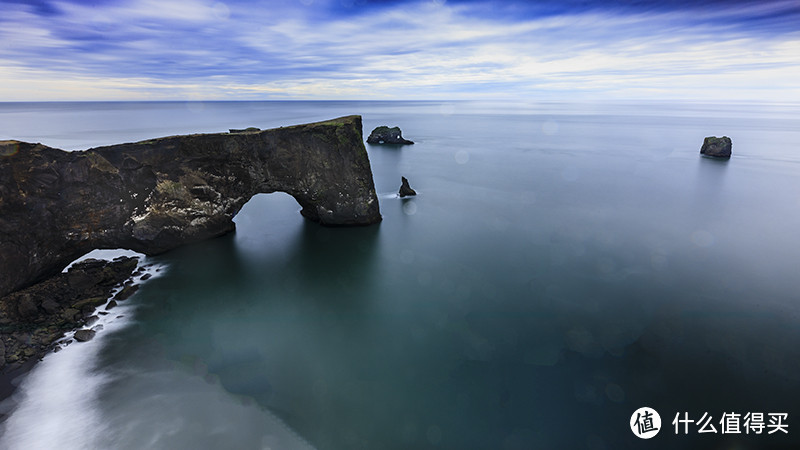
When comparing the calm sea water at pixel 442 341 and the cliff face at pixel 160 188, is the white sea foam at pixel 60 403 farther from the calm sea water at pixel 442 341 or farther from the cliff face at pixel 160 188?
the cliff face at pixel 160 188

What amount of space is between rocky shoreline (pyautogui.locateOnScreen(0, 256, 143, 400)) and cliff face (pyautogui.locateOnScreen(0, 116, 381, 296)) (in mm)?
1224

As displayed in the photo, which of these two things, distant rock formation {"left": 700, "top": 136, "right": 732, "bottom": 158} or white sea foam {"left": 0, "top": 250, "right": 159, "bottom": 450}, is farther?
distant rock formation {"left": 700, "top": 136, "right": 732, "bottom": 158}

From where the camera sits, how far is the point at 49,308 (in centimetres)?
1822

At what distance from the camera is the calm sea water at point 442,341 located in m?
12.7

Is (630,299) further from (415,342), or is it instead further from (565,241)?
(415,342)

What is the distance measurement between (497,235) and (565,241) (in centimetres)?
525

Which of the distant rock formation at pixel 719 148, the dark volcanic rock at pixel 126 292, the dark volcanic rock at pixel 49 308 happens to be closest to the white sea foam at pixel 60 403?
the dark volcanic rock at pixel 49 308

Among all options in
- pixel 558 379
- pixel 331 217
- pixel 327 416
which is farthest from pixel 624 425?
pixel 331 217

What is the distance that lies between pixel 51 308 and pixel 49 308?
7 centimetres

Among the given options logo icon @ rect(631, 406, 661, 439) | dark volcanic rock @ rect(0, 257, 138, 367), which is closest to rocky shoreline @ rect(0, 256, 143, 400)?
dark volcanic rock @ rect(0, 257, 138, 367)

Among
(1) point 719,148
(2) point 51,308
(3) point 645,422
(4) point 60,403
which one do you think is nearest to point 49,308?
(2) point 51,308

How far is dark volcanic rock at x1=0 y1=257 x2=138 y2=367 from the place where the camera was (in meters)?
16.1

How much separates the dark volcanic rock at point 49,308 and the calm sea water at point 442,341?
1.49 meters

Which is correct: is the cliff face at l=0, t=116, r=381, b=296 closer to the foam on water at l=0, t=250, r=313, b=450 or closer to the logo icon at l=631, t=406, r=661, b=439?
the foam on water at l=0, t=250, r=313, b=450
